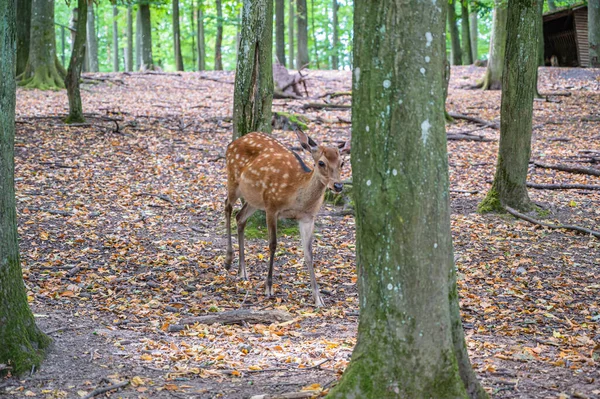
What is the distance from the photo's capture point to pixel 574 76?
73.9ft

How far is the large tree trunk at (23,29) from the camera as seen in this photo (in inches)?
729

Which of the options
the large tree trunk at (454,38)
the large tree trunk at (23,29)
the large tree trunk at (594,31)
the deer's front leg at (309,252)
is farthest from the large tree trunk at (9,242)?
the large tree trunk at (454,38)

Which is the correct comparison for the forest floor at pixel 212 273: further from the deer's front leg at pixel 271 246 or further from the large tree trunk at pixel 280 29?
the large tree trunk at pixel 280 29

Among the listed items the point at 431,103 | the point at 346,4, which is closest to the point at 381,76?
the point at 431,103

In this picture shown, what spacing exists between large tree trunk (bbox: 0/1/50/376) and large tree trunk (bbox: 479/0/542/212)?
6587 millimetres

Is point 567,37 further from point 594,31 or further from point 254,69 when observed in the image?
point 254,69

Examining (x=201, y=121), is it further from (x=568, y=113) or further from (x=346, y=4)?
(x=346, y=4)

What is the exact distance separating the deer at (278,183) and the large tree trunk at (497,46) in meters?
13.1

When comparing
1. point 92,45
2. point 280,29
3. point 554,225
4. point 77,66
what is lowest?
point 554,225

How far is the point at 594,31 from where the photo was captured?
23156 mm

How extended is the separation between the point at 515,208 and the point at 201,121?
27.1ft

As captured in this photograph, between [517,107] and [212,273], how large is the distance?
4676mm

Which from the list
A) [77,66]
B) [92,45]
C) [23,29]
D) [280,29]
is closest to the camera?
[77,66]

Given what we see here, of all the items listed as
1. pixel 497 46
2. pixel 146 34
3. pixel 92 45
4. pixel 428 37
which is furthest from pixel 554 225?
pixel 92 45
